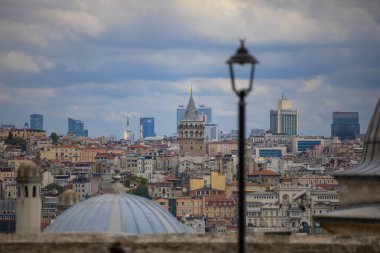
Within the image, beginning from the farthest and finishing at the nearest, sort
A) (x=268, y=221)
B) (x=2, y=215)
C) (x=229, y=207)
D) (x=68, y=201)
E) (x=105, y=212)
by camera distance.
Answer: (x=229, y=207)
(x=268, y=221)
(x=2, y=215)
(x=68, y=201)
(x=105, y=212)

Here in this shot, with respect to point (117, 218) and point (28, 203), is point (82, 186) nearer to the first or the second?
point (28, 203)

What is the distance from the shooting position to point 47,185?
545 ft

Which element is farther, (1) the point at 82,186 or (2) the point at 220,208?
(1) the point at 82,186

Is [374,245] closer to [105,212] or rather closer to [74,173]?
[105,212]

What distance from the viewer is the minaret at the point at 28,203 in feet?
71.8

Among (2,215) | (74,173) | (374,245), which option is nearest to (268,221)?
(2,215)

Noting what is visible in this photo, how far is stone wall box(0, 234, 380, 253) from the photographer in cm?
1522

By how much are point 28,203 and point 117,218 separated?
2.64m

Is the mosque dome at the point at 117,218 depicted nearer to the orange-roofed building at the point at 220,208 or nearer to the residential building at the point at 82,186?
the residential building at the point at 82,186

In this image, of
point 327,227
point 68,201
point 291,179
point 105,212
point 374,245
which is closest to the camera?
point 374,245

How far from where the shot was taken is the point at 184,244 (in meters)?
15.3

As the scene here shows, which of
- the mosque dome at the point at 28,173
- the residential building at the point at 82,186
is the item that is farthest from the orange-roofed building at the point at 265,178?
the mosque dome at the point at 28,173

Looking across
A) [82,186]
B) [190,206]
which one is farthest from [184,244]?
[82,186]

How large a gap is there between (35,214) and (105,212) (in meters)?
2.28
